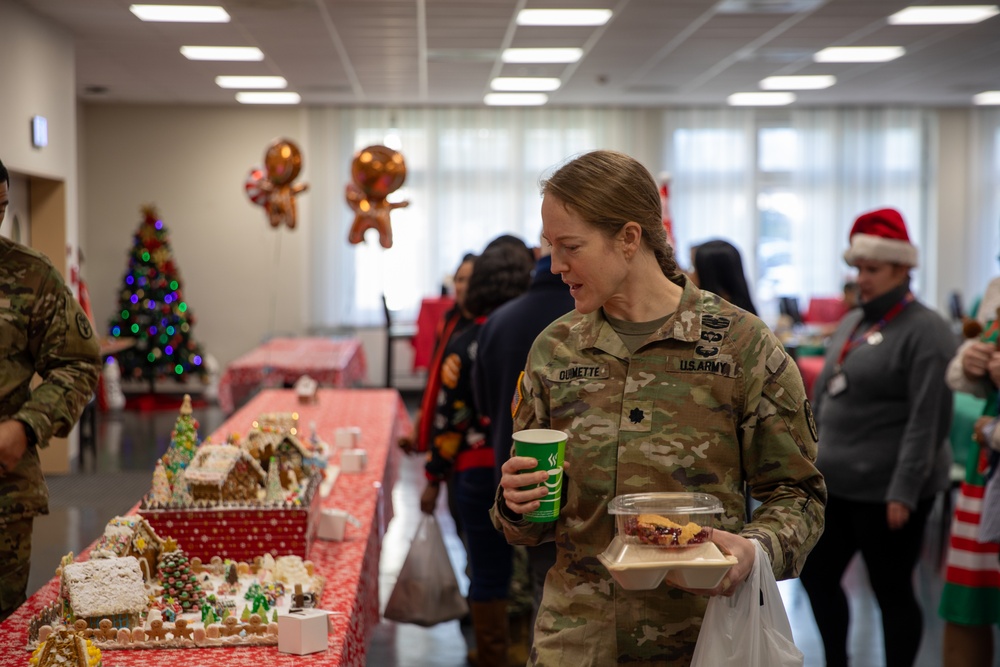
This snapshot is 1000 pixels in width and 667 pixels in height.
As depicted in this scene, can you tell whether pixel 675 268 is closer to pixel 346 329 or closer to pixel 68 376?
pixel 68 376

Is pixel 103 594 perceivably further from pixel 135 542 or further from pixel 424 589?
pixel 424 589

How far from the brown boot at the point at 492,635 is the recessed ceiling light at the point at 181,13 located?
16.3 ft

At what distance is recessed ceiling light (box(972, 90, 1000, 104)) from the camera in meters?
11.6

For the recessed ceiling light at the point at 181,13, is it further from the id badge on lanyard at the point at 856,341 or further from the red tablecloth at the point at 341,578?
the id badge on lanyard at the point at 856,341

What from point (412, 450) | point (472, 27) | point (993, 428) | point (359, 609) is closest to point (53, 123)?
point (472, 27)

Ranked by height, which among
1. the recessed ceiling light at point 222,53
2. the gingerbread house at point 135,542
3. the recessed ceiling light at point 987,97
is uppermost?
the recessed ceiling light at point 987,97

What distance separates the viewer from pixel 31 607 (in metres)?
2.13

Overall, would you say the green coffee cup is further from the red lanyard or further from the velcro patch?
the red lanyard

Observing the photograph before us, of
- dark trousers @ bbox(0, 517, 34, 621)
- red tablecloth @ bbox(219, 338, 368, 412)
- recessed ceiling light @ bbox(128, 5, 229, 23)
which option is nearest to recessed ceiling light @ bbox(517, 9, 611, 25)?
recessed ceiling light @ bbox(128, 5, 229, 23)

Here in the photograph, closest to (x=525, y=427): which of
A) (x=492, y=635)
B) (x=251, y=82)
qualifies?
(x=492, y=635)

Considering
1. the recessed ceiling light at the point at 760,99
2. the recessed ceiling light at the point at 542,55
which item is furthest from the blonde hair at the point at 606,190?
the recessed ceiling light at the point at 760,99

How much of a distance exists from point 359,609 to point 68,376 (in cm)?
85

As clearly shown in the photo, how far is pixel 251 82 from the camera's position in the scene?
10.3 m

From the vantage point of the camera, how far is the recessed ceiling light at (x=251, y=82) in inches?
393
